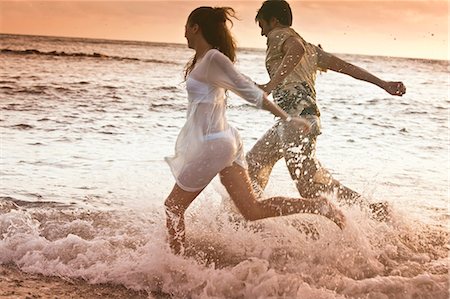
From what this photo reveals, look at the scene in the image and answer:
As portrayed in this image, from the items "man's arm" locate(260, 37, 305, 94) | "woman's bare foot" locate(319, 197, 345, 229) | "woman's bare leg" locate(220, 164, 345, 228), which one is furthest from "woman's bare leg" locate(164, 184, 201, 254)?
"man's arm" locate(260, 37, 305, 94)

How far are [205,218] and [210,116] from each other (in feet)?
4.95

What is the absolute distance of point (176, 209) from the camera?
14.9 ft

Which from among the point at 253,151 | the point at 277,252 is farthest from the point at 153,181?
the point at 277,252

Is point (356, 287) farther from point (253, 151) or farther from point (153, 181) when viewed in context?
point (153, 181)

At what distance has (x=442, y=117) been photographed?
17344 mm

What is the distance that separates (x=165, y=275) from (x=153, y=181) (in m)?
3.41

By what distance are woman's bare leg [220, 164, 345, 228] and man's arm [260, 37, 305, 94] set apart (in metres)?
0.86

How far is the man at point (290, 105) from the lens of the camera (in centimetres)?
550

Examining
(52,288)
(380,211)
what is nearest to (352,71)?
(380,211)

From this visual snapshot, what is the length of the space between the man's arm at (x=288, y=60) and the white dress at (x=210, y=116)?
2.58 feet

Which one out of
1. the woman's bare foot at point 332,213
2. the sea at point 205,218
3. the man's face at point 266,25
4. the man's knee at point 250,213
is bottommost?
the sea at point 205,218

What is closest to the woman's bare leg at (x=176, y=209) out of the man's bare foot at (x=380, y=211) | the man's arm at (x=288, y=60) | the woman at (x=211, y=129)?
the woman at (x=211, y=129)

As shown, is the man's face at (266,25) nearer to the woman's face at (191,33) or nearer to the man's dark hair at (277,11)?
the man's dark hair at (277,11)

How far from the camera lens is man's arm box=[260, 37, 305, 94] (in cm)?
524
